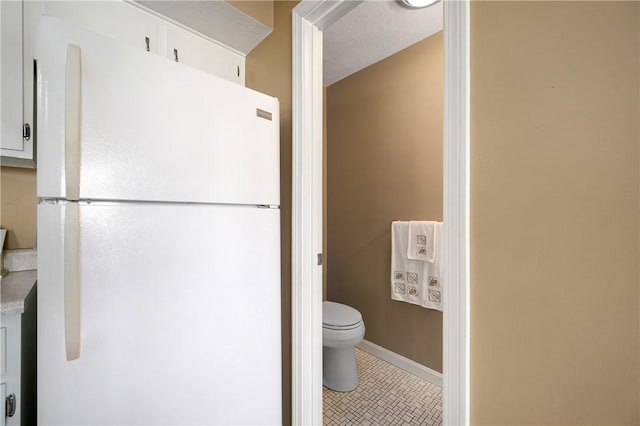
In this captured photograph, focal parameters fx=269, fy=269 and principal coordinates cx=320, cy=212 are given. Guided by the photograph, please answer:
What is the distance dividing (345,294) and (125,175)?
218 centimetres

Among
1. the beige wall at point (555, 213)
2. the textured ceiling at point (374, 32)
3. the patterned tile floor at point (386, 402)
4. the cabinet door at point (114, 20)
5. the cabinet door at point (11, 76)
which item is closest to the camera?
the beige wall at point (555, 213)

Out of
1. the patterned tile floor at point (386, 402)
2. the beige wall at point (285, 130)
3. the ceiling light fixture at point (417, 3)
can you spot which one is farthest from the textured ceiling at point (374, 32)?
the patterned tile floor at point (386, 402)

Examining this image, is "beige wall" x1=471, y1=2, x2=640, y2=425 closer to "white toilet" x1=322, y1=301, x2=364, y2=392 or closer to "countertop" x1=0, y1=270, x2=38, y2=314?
"white toilet" x1=322, y1=301, x2=364, y2=392

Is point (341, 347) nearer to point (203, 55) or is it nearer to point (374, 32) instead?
point (203, 55)

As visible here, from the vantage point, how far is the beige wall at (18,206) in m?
1.19

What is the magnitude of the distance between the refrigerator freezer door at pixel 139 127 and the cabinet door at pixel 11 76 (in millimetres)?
537

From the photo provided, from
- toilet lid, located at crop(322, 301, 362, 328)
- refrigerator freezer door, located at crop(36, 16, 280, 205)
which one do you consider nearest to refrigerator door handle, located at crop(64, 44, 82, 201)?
refrigerator freezer door, located at crop(36, 16, 280, 205)

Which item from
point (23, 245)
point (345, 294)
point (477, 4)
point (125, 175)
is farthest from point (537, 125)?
point (345, 294)

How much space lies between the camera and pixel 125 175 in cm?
77

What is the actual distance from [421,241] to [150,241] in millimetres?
1689

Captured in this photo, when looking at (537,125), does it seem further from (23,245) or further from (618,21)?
(23,245)

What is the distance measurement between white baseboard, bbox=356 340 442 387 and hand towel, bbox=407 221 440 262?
0.82 metres

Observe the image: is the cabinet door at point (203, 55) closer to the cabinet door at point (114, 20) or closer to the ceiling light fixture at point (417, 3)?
the cabinet door at point (114, 20)

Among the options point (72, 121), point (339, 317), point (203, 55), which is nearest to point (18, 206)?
point (72, 121)
